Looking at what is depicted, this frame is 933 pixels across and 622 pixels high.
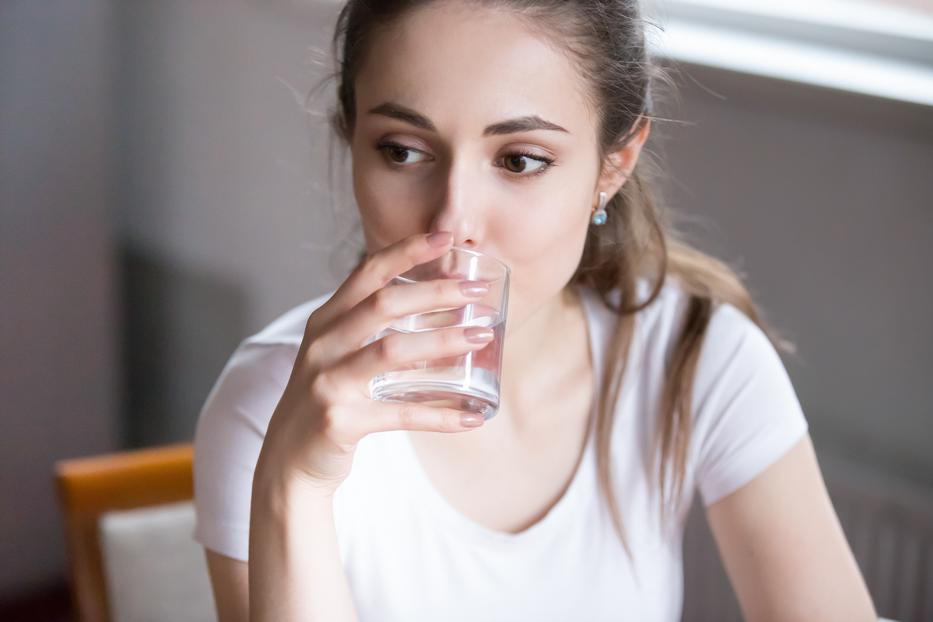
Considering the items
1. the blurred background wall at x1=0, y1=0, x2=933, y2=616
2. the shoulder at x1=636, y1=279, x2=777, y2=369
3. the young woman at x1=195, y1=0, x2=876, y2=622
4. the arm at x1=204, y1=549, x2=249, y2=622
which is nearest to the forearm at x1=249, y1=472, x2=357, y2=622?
the young woman at x1=195, y1=0, x2=876, y2=622

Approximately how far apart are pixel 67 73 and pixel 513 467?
1967 millimetres

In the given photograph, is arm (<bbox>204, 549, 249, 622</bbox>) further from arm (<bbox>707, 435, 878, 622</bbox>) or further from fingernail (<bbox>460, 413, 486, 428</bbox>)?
arm (<bbox>707, 435, 878, 622</bbox>)

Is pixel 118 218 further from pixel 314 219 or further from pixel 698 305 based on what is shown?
pixel 698 305

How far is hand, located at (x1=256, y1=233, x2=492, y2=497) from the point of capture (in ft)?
3.20

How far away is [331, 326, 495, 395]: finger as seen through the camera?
97 cm

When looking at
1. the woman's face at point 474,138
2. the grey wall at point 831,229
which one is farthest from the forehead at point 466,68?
the grey wall at point 831,229

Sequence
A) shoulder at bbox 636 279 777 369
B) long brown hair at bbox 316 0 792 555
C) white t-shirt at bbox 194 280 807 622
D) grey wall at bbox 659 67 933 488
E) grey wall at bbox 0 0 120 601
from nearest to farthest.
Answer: long brown hair at bbox 316 0 792 555 < white t-shirt at bbox 194 280 807 622 < shoulder at bbox 636 279 777 369 < grey wall at bbox 659 67 933 488 < grey wall at bbox 0 0 120 601

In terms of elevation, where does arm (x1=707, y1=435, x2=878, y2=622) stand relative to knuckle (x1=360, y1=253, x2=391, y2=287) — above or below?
below

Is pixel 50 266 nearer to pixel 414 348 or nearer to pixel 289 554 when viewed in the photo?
pixel 289 554

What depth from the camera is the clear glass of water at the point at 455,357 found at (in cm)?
101

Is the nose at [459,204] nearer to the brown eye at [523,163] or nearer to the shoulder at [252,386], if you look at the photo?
the brown eye at [523,163]

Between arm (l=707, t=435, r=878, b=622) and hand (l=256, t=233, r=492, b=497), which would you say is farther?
arm (l=707, t=435, r=878, b=622)

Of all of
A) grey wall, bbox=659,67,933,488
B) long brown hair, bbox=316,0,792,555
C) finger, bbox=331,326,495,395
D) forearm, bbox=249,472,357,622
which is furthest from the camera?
grey wall, bbox=659,67,933,488

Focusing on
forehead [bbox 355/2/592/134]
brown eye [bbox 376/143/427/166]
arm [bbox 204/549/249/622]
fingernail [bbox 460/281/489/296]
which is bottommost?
arm [bbox 204/549/249/622]
